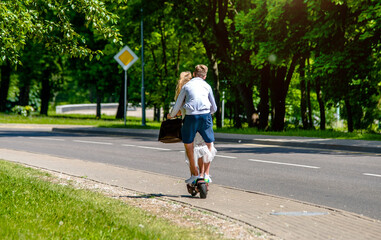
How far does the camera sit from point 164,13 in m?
29.5

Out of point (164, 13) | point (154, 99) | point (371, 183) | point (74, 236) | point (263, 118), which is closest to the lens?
point (74, 236)

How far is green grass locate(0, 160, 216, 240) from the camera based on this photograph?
5152 millimetres

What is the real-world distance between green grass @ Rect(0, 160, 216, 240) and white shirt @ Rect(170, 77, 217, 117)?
148 centimetres

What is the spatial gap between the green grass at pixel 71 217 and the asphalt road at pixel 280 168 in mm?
A: 2659

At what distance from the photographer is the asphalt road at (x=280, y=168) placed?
8242mm

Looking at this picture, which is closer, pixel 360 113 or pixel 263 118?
pixel 263 118

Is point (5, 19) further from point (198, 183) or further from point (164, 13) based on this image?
point (164, 13)

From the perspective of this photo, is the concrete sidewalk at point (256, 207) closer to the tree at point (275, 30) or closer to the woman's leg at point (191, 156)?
the woman's leg at point (191, 156)

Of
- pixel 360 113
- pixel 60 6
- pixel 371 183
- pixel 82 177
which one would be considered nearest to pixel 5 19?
pixel 60 6

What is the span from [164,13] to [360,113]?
19.7m

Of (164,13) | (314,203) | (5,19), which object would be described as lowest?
(314,203)

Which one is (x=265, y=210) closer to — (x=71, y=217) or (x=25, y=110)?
(x=71, y=217)

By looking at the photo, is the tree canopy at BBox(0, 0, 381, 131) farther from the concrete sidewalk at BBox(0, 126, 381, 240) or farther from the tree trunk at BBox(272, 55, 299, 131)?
the concrete sidewalk at BBox(0, 126, 381, 240)

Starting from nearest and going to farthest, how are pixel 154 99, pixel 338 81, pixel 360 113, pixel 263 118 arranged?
pixel 338 81 → pixel 263 118 → pixel 154 99 → pixel 360 113
